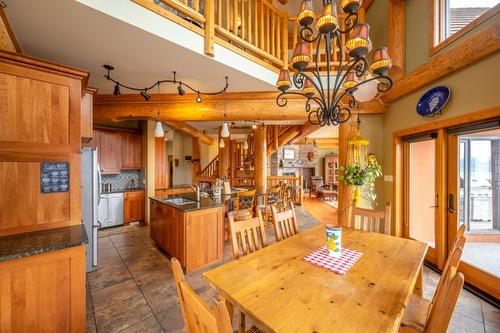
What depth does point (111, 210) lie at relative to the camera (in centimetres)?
479

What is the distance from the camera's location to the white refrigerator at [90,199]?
2.89m

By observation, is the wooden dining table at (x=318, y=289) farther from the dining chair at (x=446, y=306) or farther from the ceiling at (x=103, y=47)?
the ceiling at (x=103, y=47)

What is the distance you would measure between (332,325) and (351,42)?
1.67 metres

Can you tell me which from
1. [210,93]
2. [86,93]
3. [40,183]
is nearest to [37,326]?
[40,183]

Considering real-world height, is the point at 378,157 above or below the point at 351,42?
below

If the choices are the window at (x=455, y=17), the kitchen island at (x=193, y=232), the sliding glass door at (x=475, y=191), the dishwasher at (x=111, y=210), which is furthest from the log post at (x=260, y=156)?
the sliding glass door at (x=475, y=191)

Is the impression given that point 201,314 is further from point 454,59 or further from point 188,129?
point 188,129

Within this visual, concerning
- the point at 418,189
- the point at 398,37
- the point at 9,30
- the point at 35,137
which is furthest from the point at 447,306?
the point at 398,37

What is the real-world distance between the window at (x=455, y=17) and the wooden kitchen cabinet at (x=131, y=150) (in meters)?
6.00

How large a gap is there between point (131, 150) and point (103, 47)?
3.39 metres

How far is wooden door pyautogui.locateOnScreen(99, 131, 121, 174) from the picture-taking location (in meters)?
4.87

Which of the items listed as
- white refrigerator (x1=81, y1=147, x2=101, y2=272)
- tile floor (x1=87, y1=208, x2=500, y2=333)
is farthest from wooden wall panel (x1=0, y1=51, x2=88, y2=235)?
white refrigerator (x1=81, y1=147, x2=101, y2=272)

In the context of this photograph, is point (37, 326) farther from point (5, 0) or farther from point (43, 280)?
point (5, 0)

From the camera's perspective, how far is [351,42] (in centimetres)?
144
